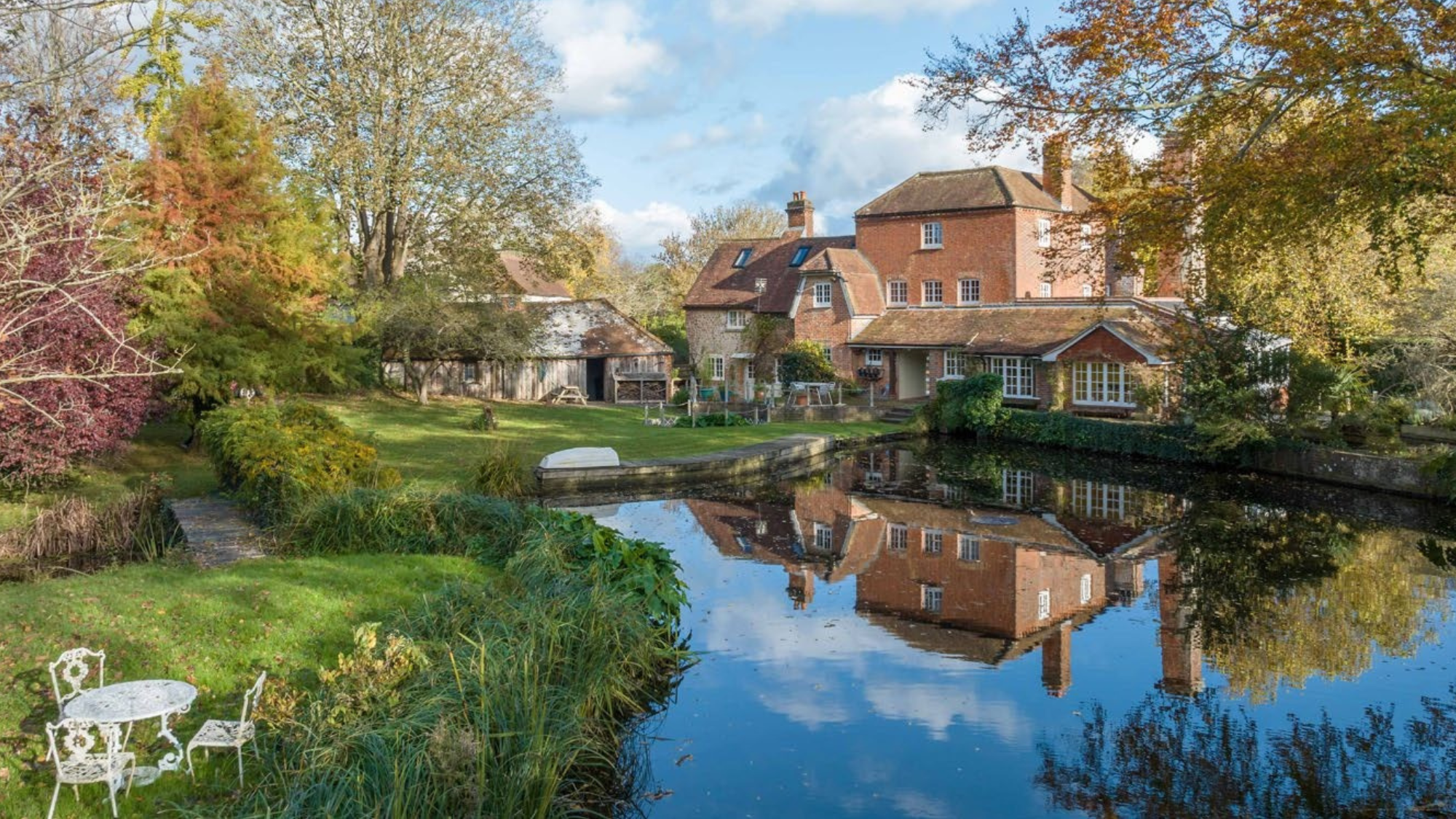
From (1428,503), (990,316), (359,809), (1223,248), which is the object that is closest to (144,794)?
(359,809)

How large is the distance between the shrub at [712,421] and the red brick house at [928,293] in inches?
336

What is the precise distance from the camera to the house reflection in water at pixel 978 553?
10.8 m

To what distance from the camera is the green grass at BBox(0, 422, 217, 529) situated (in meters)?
14.7

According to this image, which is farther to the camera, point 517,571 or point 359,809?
point 517,571

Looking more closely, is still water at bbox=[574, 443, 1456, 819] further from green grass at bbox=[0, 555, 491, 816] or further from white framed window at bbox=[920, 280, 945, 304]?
white framed window at bbox=[920, 280, 945, 304]

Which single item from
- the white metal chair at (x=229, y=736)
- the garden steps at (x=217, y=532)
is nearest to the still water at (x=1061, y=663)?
the white metal chair at (x=229, y=736)

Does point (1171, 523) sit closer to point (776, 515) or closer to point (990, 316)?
point (776, 515)

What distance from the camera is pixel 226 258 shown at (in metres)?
20.2

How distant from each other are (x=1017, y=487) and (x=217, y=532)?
15.2 metres

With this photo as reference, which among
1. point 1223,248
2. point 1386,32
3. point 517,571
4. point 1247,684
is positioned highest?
point 1386,32

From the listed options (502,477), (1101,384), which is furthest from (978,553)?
(1101,384)

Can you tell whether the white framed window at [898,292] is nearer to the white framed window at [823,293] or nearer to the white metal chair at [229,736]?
the white framed window at [823,293]

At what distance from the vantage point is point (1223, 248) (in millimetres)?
15188

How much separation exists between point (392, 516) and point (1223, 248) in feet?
41.8
